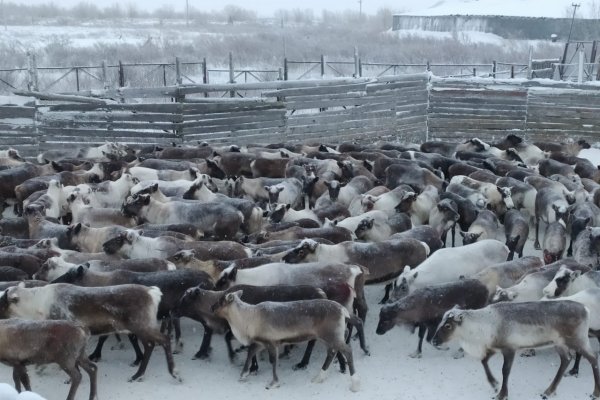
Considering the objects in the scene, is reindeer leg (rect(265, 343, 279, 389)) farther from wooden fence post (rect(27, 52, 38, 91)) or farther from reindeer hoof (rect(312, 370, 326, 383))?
wooden fence post (rect(27, 52, 38, 91))

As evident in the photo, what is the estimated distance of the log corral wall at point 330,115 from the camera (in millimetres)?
17312

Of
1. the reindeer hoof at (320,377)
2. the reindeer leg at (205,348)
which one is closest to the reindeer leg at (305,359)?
the reindeer hoof at (320,377)

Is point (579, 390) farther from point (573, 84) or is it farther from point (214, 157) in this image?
point (573, 84)

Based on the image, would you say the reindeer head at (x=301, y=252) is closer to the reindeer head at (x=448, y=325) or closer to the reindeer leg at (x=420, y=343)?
the reindeer leg at (x=420, y=343)

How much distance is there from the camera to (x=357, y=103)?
19641mm

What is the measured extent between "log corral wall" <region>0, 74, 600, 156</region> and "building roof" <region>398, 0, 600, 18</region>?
36303 mm

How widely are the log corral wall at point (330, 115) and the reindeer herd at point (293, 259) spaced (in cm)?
342

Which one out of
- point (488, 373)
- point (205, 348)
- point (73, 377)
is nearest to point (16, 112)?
point (205, 348)

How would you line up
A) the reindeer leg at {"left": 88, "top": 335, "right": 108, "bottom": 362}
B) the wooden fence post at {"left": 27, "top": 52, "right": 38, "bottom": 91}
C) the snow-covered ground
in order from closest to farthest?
1. the snow-covered ground
2. the reindeer leg at {"left": 88, "top": 335, "right": 108, "bottom": 362}
3. the wooden fence post at {"left": 27, "top": 52, "right": 38, "bottom": 91}

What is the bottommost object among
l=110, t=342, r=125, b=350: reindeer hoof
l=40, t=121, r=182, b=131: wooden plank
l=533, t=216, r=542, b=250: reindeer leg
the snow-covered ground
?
the snow-covered ground

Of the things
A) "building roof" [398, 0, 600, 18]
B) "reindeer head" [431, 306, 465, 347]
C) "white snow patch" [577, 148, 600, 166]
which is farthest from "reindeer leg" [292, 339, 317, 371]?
"building roof" [398, 0, 600, 18]

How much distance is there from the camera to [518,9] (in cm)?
5522

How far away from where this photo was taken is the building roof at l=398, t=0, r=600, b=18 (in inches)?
2089

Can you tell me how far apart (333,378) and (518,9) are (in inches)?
2108
